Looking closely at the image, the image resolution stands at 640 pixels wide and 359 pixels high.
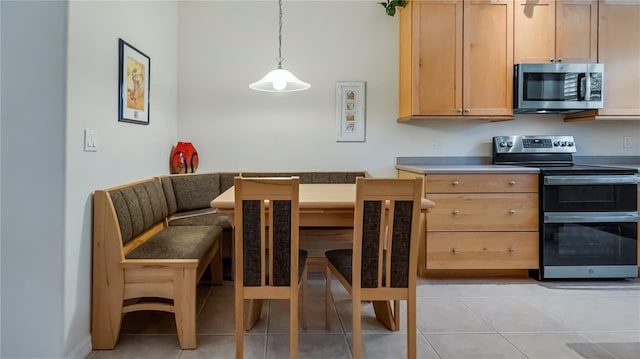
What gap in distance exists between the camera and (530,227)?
2.95 metres

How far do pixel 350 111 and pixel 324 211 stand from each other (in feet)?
5.95

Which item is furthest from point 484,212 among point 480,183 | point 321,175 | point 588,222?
point 321,175

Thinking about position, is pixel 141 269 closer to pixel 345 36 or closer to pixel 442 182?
pixel 442 182

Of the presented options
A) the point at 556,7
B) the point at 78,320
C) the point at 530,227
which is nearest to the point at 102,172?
the point at 78,320

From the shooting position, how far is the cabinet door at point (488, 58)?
3.10 meters

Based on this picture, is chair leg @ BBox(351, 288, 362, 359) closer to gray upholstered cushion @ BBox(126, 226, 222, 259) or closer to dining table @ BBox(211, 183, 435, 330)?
dining table @ BBox(211, 183, 435, 330)

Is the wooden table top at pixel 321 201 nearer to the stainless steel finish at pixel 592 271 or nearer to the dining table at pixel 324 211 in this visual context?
the dining table at pixel 324 211

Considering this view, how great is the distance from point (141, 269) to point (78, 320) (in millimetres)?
360

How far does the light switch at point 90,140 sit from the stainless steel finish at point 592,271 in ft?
10.8

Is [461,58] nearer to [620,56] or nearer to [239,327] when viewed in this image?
[620,56]

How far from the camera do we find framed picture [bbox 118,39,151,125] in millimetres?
2320

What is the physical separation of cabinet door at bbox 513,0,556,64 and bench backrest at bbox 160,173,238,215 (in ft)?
9.12

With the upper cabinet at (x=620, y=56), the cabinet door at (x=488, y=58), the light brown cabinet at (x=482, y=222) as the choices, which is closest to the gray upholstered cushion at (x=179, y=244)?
the light brown cabinet at (x=482, y=222)

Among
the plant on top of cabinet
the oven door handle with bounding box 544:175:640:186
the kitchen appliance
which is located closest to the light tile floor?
the kitchen appliance
